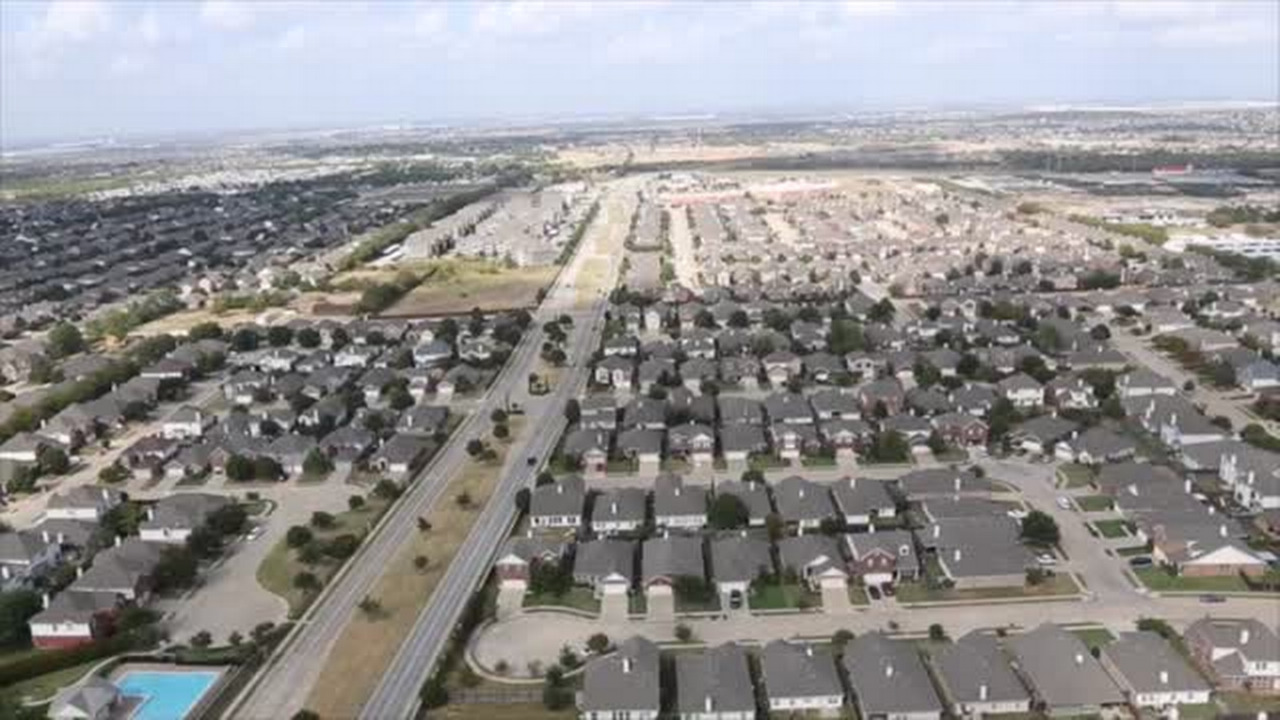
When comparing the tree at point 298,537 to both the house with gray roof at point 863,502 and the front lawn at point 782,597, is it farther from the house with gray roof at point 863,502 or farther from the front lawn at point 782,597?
the house with gray roof at point 863,502

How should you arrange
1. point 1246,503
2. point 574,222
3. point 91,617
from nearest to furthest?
point 91,617 → point 1246,503 → point 574,222

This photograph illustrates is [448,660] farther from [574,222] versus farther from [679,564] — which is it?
[574,222]

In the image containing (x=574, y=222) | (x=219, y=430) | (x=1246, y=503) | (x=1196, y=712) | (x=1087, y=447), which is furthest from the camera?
(x=574, y=222)

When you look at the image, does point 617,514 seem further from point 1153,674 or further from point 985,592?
point 1153,674

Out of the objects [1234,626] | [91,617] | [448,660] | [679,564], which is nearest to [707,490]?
[679,564]

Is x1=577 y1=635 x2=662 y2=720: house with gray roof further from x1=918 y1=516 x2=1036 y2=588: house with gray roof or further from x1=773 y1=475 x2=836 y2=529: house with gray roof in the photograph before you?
x1=918 y1=516 x2=1036 y2=588: house with gray roof

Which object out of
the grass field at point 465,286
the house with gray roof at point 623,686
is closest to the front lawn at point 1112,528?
the house with gray roof at point 623,686
